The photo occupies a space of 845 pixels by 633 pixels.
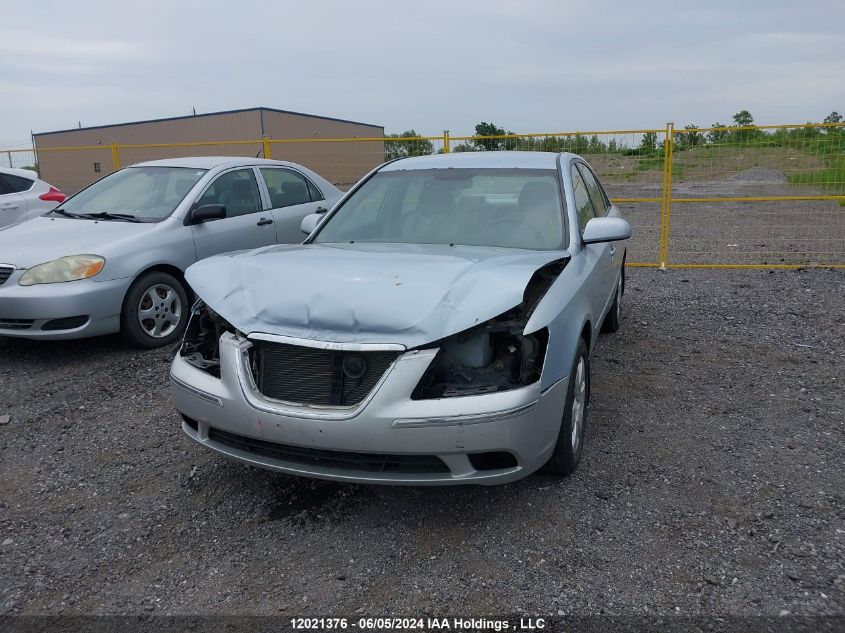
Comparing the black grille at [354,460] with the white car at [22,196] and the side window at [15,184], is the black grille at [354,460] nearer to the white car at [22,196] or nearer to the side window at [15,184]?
the white car at [22,196]

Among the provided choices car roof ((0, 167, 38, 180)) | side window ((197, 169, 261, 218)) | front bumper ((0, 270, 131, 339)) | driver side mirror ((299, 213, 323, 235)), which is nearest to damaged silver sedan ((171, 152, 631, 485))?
driver side mirror ((299, 213, 323, 235))

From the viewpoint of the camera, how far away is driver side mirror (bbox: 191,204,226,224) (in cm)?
595

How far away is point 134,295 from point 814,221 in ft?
41.5

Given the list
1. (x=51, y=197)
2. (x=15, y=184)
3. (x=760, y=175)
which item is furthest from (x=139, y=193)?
(x=760, y=175)

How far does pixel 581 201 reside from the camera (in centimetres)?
455

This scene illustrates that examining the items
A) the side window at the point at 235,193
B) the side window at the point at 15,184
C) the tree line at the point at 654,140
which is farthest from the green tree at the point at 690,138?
the side window at the point at 15,184

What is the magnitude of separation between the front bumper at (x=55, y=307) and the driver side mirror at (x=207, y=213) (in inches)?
37.3

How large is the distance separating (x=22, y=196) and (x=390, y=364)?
25.5ft

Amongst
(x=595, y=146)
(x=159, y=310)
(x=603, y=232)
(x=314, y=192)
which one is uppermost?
(x=595, y=146)

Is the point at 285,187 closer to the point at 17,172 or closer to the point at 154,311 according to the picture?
the point at 154,311

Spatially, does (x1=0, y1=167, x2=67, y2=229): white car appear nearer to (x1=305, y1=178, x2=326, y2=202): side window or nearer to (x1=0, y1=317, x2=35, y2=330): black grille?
(x1=305, y1=178, x2=326, y2=202): side window

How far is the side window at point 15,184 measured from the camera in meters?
8.55

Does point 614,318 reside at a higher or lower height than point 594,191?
lower

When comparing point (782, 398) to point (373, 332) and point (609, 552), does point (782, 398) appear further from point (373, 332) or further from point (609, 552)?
point (373, 332)
